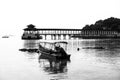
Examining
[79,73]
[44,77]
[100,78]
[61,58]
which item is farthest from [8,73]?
[61,58]

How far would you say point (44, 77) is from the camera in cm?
3766

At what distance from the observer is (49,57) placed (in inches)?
2413

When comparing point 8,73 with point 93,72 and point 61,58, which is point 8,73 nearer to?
point 93,72

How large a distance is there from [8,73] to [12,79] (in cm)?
507

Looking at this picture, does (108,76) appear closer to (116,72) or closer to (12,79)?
(116,72)

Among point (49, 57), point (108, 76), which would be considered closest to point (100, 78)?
point (108, 76)

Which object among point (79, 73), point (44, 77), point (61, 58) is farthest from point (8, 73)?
point (61, 58)

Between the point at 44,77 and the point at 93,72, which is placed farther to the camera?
the point at 93,72

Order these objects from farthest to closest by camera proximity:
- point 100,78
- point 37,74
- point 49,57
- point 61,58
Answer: point 49,57
point 61,58
point 37,74
point 100,78

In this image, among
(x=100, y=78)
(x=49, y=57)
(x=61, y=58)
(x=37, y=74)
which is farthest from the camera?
(x=49, y=57)

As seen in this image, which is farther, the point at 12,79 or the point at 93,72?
the point at 93,72

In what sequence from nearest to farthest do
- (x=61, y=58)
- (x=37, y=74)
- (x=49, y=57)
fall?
(x=37, y=74) < (x=61, y=58) < (x=49, y=57)

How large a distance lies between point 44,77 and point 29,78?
179cm

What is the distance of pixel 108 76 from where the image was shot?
125 ft
